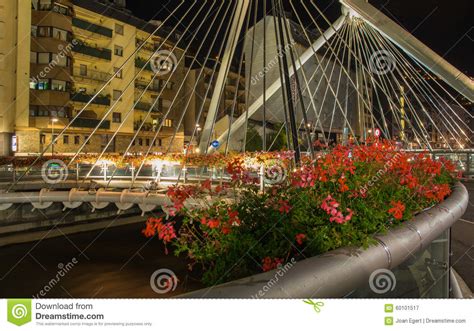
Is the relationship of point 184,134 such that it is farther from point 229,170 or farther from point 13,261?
point 229,170

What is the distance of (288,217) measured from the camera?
416 centimetres

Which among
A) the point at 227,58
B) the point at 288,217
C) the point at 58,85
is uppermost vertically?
the point at 58,85

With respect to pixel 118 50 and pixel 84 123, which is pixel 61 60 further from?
pixel 118 50

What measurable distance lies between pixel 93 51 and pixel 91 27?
253 centimetres

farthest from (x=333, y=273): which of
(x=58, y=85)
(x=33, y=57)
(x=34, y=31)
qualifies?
(x=58, y=85)

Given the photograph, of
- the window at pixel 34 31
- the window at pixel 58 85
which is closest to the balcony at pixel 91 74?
the window at pixel 58 85

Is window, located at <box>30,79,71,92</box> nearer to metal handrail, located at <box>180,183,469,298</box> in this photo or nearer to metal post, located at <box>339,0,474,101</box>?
metal post, located at <box>339,0,474,101</box>

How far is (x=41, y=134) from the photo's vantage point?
137ft

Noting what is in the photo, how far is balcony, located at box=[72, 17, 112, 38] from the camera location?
152 feet

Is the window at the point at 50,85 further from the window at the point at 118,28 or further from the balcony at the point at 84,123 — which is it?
the window at the point at 118,28

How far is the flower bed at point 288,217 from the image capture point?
3803 mm

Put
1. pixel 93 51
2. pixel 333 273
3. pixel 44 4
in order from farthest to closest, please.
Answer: pixel 93 51 → pixel 44 4 → pixel 333 273

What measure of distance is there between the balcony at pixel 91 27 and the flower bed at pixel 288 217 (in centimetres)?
4657
